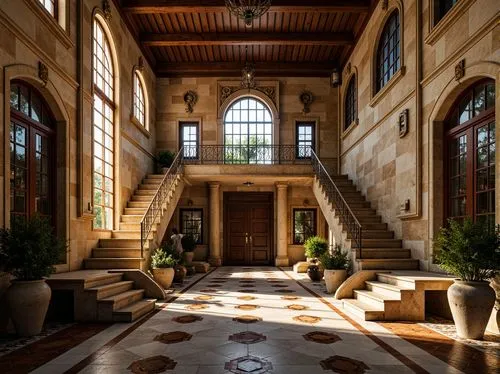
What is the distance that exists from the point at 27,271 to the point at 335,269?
528 centimetres

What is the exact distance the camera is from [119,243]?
8172 millimetres

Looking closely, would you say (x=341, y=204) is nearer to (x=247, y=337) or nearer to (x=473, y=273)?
(x=473, y=273)

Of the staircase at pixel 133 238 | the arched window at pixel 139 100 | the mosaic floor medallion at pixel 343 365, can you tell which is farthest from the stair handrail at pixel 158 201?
the mosaic floor medallion at pixel 343 365

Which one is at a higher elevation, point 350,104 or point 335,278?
point 350,104

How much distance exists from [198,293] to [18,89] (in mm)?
4691

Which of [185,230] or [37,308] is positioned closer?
[37,308]

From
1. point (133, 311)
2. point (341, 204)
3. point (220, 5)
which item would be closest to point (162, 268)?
point (133, 311)

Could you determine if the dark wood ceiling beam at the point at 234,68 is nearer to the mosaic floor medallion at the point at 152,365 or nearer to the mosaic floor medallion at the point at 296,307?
the mosaic floor medallion at the point at 296,307

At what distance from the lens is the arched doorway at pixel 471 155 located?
18.2 feet

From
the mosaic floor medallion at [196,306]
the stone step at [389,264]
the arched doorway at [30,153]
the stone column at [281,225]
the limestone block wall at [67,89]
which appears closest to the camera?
the limestone block wall at [67,89]

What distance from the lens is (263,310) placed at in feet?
20.1

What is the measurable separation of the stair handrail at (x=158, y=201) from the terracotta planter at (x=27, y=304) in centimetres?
300

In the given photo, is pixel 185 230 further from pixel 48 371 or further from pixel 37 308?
pixel 48 371

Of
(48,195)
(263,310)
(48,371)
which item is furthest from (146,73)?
(48,371)
